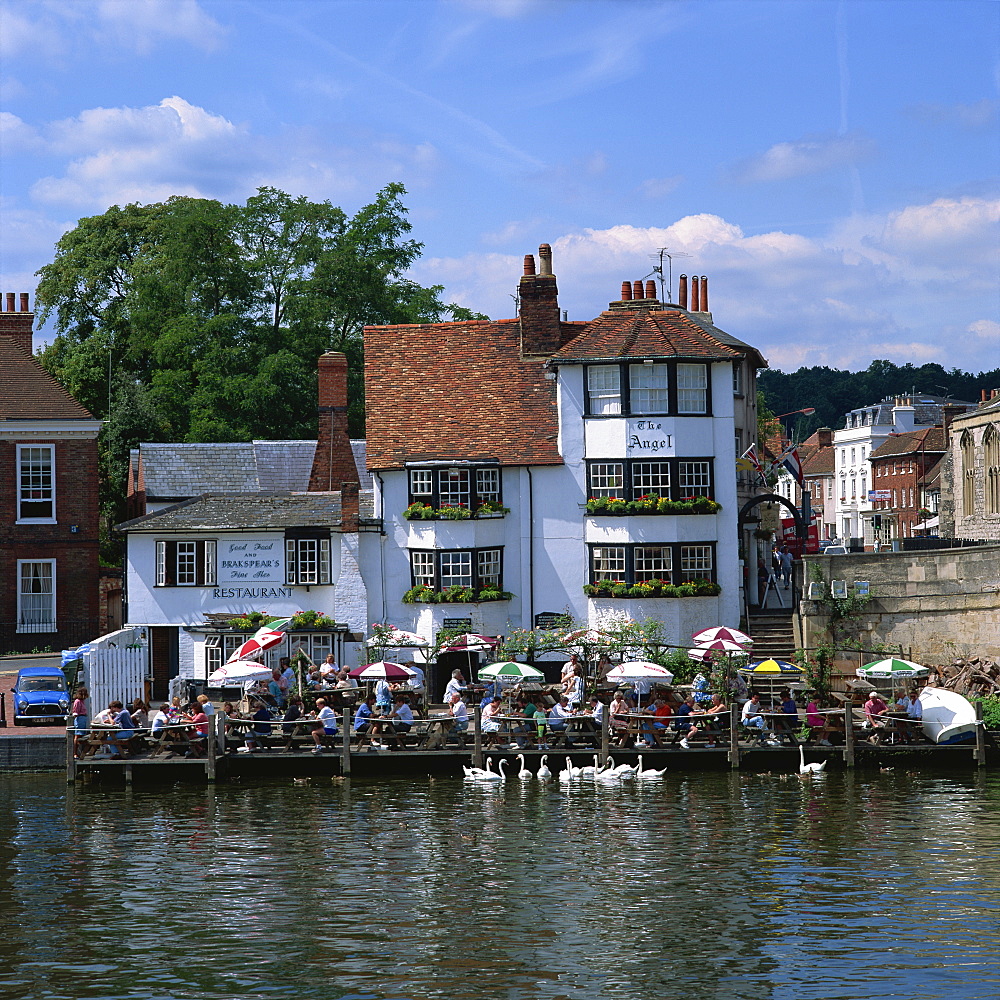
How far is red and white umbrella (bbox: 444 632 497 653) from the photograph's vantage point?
42.5 m

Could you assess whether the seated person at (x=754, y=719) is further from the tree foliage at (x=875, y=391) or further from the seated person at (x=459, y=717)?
the tree foliage at (x=875, y=391)

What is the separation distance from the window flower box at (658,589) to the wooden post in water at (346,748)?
1186 centimetres

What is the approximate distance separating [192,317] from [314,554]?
66.2 feet

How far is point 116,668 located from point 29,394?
18134 millimetres

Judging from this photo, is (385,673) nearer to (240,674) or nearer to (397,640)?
(240,674)

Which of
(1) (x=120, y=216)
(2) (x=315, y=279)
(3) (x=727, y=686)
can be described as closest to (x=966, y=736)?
(3) (x=727, y=686)

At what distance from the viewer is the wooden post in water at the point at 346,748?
118ft

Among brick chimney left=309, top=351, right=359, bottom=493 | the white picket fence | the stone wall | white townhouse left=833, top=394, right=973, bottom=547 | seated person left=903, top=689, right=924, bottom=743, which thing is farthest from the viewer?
white townhouse left=833, top=394, right=973, bottom=547

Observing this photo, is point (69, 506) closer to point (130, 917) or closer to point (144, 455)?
point (144, 455)

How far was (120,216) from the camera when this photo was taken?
71125 mm

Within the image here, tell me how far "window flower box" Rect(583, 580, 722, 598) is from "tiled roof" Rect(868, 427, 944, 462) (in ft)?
245

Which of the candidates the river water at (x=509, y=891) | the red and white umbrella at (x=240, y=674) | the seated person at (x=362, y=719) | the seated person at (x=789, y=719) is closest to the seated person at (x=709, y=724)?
the seated person at (x=789, y=719)

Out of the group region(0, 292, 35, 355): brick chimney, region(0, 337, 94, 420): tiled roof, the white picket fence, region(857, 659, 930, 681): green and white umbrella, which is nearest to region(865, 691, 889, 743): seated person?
region(857, 659, 930, 681): green and white umbrella

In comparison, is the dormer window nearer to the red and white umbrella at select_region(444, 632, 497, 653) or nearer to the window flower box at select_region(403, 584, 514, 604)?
the window flower box at select_region(403, 584, 514, 604)
